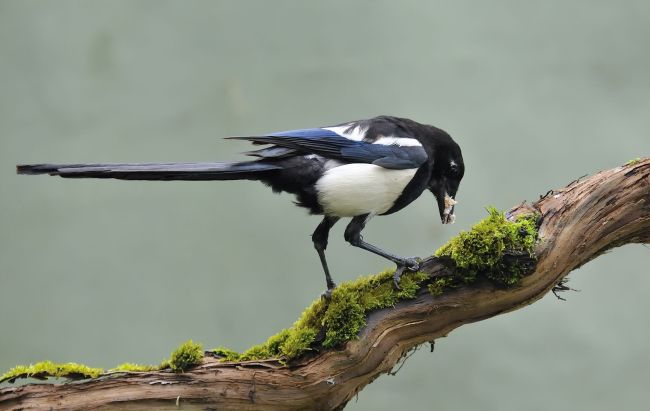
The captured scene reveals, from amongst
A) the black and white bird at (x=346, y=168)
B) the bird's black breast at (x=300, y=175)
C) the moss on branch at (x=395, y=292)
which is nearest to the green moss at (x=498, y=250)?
the moss on branch at (x=395, y=292)

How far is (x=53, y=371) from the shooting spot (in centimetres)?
215

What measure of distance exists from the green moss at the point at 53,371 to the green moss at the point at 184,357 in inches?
7.9

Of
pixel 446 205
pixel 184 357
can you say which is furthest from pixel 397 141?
pixel 184 357

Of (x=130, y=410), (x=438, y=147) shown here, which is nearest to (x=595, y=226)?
(x=438, y=147)

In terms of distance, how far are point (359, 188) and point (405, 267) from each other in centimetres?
33

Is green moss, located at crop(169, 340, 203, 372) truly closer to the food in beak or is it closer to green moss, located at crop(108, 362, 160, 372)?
green moss, located at crop(108, 362, 160, 372)

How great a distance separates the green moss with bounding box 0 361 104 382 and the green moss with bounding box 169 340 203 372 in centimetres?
20

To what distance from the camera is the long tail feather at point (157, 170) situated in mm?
2154

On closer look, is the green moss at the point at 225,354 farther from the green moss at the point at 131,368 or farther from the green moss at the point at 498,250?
→ the green moss at the point at 498,250

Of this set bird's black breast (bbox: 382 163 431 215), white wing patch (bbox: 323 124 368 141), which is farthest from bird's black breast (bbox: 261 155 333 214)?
bird's black breast (bbox: 382 163 431 215)

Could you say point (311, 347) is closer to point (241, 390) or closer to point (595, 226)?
point (241, 390)

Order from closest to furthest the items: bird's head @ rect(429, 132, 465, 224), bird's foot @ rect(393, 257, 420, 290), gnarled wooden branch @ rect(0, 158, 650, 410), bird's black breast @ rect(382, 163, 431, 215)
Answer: gnarled wooden branch @ rect(0, 158, 650, 410), bird's foot @ rect(393, 257, 420, 290), bird's black breast @ rect(382, 163, 431, 215), bird's head @ rect(429, 132, 465, 224)

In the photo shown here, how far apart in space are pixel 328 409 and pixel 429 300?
434mm

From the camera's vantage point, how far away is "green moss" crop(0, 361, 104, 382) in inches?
84.4
